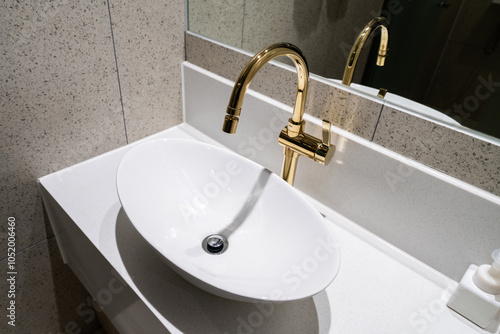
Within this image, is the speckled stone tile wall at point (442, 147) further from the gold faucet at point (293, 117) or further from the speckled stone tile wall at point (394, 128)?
the gold faucet at point (293, 117)

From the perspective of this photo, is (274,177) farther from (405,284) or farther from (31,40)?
(31,40)

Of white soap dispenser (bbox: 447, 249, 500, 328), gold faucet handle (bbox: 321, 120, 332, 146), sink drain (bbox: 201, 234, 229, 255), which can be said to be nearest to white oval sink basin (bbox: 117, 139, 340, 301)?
sink drain (bbox: 201, 234, 229, 255)

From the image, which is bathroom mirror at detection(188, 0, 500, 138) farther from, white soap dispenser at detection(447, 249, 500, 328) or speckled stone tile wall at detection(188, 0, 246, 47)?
white soap dispenser at detection(447, 249, 500, 328)

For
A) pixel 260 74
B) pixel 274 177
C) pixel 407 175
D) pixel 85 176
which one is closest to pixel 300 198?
pixel 274 177

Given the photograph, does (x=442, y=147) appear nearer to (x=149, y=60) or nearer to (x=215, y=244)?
(x=215, y=244)

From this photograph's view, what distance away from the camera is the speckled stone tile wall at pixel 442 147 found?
0.60 metres

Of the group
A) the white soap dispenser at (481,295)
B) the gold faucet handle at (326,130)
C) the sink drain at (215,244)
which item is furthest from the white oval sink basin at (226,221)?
the white soap dispenser at (481,295)

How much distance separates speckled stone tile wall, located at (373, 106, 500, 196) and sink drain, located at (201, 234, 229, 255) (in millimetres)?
402

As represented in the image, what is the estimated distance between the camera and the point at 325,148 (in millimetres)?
698

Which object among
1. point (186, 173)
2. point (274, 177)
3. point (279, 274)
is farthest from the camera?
point (186, 173)

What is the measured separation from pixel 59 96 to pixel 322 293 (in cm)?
74

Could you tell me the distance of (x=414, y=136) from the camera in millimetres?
670

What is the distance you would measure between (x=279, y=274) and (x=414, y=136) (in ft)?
1.25

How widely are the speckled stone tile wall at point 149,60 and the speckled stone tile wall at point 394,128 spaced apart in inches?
6.3
